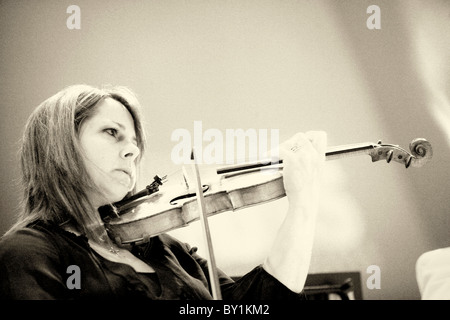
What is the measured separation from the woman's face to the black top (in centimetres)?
21

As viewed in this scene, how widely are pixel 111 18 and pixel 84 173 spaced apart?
670 mm

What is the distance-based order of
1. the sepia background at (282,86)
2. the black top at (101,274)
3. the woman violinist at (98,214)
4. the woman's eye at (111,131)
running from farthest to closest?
the sepia background at (282,86), the woman's eye at (111,131), the woman violinist at (98,214), the black top at (101,274)

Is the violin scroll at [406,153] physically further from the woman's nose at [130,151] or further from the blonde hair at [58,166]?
the blonde hair at [58,166]

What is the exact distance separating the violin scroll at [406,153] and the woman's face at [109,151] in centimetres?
84

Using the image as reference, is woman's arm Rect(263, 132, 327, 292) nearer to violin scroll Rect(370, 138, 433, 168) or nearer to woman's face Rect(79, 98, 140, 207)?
violin scroll Rect(370, 138, 433, 168)

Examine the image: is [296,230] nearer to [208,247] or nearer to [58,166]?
[208,247]

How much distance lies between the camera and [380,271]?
186 cm

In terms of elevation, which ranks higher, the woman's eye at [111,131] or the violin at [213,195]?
the woman's eye at [111,131]

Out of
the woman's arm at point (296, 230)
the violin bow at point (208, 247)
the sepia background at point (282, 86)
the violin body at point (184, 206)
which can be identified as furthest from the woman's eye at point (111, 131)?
the woman's arm at point (296, 230)

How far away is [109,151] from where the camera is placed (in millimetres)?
1782

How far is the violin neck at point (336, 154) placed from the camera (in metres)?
1.75

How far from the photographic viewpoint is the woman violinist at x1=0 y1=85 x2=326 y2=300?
1562mm

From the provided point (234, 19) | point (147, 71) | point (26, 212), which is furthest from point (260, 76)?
point (26, 212)

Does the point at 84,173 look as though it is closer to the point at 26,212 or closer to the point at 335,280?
the point at 26,212
